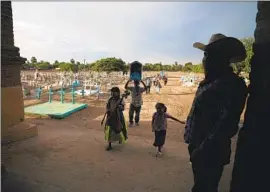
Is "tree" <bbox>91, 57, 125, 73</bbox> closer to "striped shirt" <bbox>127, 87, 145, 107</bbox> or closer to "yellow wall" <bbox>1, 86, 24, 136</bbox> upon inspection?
"striped shirt" <bbox>127, 87, 145, 107</bbox>

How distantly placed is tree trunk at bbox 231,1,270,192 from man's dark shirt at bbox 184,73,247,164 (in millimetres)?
222

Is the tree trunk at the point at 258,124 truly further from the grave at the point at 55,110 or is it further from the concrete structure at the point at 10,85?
the grave at the point at 55,110

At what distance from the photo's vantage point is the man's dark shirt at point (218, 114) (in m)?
2.22

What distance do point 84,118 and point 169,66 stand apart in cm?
10052

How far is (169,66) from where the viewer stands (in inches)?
4232

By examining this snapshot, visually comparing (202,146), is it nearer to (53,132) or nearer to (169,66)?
(53,132)

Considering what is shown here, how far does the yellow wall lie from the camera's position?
17.1 feet

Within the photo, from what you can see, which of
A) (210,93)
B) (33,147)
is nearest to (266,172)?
(210,93)

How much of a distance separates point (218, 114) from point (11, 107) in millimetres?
4836

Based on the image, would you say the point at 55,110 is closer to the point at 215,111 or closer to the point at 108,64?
the point at 215,111

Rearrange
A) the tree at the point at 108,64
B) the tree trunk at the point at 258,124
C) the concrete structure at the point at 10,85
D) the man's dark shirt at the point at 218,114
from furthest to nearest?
the tree at the point at 108,64
the concrete structure at the point at 10,85
the tree trunk at the point at 258,124
the man's dark shirt at the point at 218,114

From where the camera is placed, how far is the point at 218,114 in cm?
234

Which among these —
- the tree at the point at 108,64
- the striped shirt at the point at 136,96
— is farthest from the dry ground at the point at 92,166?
the tree at the point at 108,64

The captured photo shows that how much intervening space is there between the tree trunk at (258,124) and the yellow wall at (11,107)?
484 centimetres
